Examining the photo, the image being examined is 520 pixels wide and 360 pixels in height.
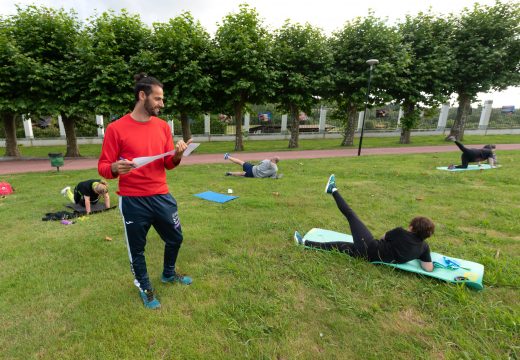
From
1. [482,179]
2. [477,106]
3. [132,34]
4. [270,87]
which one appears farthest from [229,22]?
[477,106]

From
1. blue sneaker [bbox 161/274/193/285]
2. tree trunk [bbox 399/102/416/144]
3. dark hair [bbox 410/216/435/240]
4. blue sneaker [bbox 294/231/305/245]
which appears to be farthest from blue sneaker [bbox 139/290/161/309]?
tree trunk [bbox 399/102/416/144]

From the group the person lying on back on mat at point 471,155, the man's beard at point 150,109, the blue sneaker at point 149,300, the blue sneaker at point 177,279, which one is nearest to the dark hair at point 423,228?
the blue sneaker at point 177,279

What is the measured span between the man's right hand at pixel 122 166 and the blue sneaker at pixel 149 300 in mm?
1393

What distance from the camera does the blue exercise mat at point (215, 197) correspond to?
704 centimetres

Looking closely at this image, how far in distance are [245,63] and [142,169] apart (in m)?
14.6

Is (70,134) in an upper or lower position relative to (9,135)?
upper

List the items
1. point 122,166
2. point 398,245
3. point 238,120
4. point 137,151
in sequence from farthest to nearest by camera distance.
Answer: point 238,120 → point 398,245 → point 137,151 → point 122,166

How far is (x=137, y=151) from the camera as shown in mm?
2771

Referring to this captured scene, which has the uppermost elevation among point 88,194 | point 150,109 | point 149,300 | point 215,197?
point 150,109

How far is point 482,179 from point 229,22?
1458cm

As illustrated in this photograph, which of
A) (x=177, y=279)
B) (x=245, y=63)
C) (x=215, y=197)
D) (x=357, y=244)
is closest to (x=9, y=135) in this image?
(x=245, y=63)

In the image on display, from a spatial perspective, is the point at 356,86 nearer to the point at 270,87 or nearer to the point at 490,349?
the point at 270,87

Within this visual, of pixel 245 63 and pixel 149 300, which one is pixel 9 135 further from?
pixel 149 300

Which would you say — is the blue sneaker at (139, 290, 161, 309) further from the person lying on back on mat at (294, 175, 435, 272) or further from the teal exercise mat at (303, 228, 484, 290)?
the teal exercise mat at (303, 228, 484, 290)
